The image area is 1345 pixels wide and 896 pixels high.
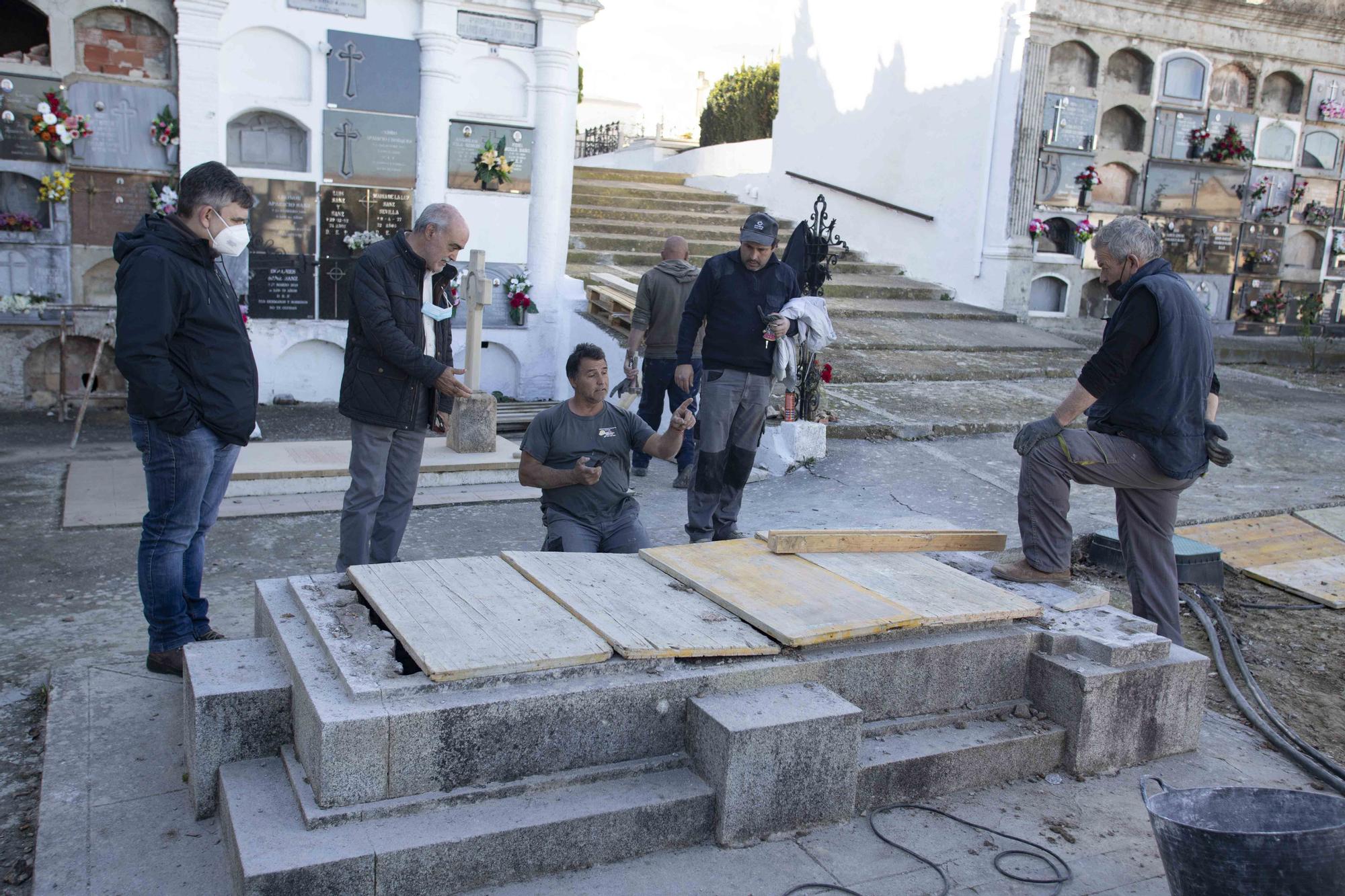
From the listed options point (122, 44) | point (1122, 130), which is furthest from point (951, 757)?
point (1122, 130)

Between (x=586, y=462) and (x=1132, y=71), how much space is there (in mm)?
12226

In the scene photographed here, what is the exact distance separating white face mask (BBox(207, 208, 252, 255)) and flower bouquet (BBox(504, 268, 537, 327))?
6.55 metres

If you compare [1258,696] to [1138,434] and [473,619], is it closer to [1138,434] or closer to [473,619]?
[1138,434]

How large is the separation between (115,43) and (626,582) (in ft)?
25.4

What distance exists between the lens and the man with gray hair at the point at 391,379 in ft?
14.1

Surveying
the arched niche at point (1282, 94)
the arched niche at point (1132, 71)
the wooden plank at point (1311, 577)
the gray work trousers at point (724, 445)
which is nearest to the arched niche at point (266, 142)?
the gray work trousers at point (724, 445)

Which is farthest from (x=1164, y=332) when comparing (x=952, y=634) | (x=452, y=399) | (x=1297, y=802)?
(x=452, y=399)

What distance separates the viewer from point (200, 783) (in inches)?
110

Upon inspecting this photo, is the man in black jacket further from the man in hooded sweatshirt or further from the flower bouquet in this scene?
the flower bouquet

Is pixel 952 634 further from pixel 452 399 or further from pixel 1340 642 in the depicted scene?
pixel 1340 642

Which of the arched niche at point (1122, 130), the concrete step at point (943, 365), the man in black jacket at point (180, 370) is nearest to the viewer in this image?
Result: the man in black jacket at point (180, 370)

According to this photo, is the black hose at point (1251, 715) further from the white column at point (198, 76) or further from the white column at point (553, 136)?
the white column at point (198, 76)

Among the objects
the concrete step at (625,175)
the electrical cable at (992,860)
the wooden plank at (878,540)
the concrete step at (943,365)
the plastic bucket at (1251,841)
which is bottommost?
the electrical cable at (992,860)

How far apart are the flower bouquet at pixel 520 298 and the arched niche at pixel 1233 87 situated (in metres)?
9.64
